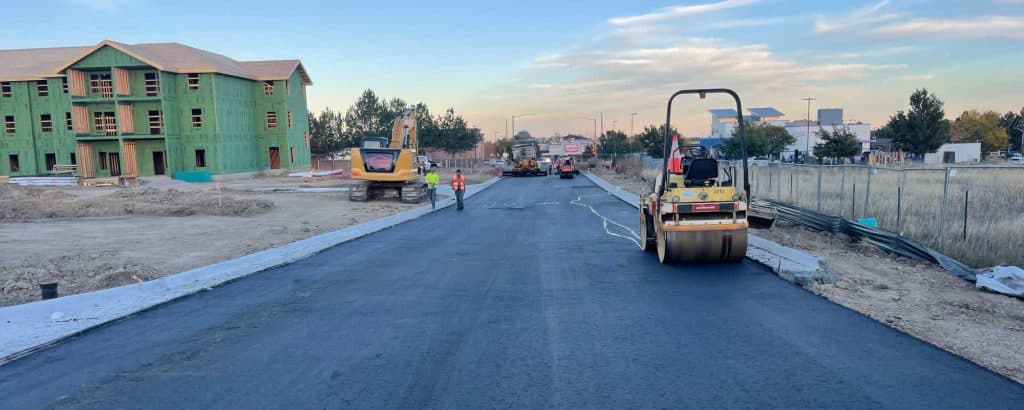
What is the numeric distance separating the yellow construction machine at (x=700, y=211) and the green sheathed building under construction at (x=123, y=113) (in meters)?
44.0

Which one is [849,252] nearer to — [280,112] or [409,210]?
[409,210]

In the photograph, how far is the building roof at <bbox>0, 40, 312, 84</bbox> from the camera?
152 feet

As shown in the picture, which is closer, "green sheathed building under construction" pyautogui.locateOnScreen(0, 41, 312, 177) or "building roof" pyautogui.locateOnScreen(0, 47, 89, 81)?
"green sheathed building under construction" pyautogui.locateOnScreen(0, 41, 312, 177)

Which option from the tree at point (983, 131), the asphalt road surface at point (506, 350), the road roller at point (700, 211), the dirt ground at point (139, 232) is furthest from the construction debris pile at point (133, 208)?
the tree at point (983, 131)

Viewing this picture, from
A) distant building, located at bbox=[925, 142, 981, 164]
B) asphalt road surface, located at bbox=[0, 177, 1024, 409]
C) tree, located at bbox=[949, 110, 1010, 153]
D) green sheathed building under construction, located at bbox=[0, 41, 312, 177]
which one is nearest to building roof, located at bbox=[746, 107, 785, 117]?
tree, located at bbox=[949, 110, 1010, 153]

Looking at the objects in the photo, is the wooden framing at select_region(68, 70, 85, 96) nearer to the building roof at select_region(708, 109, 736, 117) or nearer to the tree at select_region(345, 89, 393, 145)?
the tree at select_region(345, 89, 393, 145)

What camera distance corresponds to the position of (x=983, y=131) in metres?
82.4

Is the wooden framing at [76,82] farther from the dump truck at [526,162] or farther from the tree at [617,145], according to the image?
the tree at [617,145]

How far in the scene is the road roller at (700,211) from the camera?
10.9 metres

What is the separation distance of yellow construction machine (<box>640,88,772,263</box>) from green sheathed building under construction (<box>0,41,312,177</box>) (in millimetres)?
43979

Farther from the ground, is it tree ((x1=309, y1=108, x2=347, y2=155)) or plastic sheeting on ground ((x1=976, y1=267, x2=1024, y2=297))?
tree ((x1=309, y1=108, x2=347, y2=155))

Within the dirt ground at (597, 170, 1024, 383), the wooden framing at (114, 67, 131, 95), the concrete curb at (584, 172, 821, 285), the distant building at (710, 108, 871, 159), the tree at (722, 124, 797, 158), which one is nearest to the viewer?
the dirt ground at (597, 170, 1024, 383)

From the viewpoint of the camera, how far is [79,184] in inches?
1697

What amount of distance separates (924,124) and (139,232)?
52.7 m
